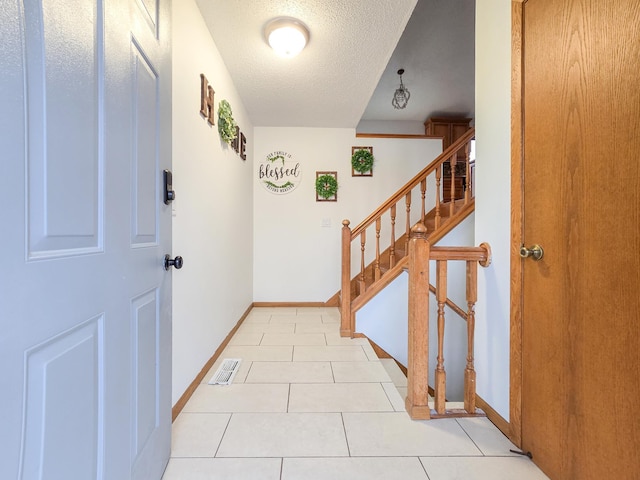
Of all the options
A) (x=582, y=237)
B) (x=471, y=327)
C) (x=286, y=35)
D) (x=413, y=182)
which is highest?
(x=286, y=35)

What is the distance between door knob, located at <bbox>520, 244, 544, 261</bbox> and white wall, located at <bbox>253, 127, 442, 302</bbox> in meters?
2.81

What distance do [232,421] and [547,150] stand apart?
6.39ft

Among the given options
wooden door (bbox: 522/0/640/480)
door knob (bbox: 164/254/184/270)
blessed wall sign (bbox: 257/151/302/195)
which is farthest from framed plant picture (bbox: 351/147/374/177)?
door knob (bbox: 164/254/184/270)

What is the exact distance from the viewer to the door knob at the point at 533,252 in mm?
1223

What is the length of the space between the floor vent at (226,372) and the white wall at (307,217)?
5.70 feet

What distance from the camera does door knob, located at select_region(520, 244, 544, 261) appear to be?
4.01 feet

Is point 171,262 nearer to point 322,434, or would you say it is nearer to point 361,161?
point 322,434

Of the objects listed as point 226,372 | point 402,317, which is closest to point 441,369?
point 402,317

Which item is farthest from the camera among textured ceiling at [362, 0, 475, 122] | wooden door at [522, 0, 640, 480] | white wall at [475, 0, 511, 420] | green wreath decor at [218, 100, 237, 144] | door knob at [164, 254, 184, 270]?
textured ceiling at [362, 0, 475, 122]

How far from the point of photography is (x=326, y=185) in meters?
3.95

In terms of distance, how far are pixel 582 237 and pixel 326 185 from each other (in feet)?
10.2

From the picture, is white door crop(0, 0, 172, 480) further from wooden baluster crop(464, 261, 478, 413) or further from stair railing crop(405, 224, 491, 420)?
wooden baluster crop(464, 261, 478, 413)

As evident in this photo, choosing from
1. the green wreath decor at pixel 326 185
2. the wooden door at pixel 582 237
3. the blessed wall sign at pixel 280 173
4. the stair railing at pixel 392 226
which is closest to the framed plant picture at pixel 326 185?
the green wreath decor at pixel 326 185

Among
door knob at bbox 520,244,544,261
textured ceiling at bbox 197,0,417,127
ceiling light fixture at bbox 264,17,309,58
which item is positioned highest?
textured ceiling at bbox 197,0,417,127
